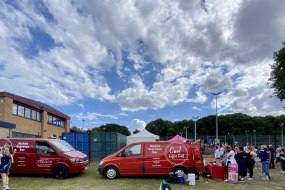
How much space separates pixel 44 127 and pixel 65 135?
48.8ft

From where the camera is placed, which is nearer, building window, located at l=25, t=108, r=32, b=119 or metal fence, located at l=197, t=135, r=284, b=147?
building window, located at l=25, t=108, r=32, b=119

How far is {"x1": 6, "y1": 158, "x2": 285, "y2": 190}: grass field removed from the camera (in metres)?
13.7

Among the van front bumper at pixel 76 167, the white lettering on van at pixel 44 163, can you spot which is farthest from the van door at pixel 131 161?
the white lettering on van at pixel 44 163

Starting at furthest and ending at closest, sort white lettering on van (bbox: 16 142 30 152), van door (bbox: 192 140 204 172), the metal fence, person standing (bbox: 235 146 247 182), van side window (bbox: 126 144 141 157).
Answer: the metal fence, white lettering on van (bbox: 16 142 30 152), person standing (bbox: 235 146 247 182), van side window (bbox: 126 144 141 157), van door (bbox: 192 140 204 172)

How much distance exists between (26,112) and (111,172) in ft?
77.8

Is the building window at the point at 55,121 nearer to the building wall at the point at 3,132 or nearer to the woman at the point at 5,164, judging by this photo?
the building wall at the point at 3,132

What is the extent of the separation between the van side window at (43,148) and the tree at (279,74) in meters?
20.5

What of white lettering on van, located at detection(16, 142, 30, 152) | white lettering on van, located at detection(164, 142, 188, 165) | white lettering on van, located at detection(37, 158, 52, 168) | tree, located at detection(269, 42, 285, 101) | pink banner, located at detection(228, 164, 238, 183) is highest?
tree, located at detection(269, 42, 285, 101)

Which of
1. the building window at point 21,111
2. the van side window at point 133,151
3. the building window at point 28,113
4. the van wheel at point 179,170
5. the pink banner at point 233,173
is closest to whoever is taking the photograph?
the van wheel at point 179,170

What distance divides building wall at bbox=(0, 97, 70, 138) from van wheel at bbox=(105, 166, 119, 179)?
60.0 feet

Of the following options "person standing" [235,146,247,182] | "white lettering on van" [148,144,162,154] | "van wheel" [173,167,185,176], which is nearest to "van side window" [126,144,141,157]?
"white lettering on van" [148,144,162,154]

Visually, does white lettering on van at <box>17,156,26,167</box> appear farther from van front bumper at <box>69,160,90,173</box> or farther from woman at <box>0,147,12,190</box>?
woman at <box>0,147,12,190</box>

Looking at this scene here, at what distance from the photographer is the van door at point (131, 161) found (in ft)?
52.2

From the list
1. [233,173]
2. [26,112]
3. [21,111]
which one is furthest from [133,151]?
[26,112]
